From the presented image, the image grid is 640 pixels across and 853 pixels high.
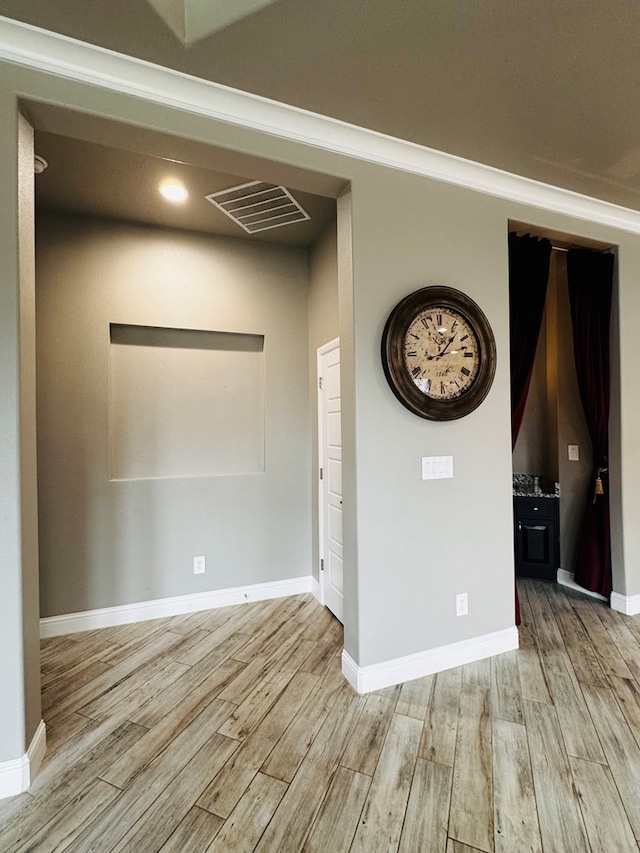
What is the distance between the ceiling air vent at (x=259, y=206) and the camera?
2510 millimetres

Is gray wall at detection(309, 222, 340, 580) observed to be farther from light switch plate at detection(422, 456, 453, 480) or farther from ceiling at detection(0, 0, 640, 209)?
light switch plate at detection(422, 456, 453, 480)

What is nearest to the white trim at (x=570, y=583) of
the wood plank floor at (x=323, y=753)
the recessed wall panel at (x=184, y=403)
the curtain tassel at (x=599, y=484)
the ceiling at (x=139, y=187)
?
the wood plank floor at (x=323, y=753)

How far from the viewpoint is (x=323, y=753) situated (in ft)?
5.67

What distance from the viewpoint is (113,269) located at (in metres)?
2.96

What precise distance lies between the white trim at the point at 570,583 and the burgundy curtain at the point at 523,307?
1.67 m

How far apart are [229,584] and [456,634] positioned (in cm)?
181

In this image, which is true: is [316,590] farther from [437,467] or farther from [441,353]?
[441,353]

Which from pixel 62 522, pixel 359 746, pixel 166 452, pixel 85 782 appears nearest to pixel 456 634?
pixel 359 746

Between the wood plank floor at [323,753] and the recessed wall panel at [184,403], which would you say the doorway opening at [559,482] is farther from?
the recessed wall panel at [184,403]

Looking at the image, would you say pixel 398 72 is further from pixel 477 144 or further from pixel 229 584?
pixel 229 584

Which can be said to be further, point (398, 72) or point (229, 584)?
point (229, 584)

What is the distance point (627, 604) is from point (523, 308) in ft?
7.68

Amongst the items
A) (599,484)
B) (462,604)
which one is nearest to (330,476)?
(462,604)

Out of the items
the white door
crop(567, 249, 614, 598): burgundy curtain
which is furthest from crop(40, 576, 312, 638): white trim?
crop(567, 249, 614, 598): burgundy curtain
